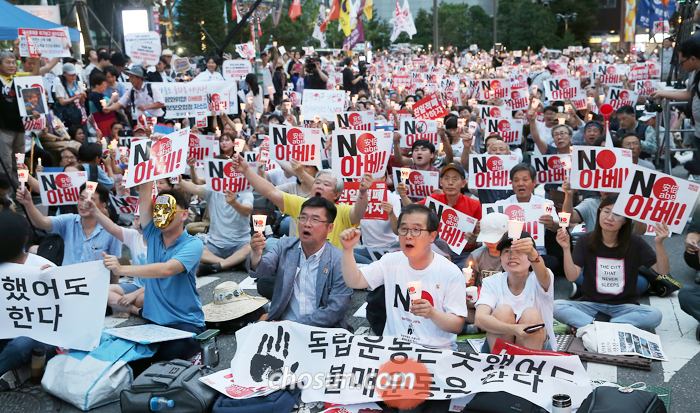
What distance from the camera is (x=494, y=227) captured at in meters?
5.50

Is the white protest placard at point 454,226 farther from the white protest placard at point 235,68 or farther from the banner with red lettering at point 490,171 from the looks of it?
the white protest placard at point 235,68

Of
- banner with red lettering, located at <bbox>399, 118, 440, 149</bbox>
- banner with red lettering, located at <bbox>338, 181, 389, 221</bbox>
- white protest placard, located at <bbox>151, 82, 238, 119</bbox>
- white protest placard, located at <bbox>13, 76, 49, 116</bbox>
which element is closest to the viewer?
banner with red lettering, located at <bbox>338, 181, 389, 221</bbox>

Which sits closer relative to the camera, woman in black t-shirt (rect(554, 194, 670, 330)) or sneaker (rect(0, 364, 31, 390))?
sneaker (rect(0, 364, 31, 390))

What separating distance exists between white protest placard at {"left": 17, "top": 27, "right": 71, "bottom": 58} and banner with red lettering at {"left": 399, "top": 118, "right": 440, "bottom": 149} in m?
6.38

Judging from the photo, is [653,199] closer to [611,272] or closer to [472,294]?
[611,272]

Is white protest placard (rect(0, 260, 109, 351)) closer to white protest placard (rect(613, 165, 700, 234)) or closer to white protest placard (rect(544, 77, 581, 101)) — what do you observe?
white protest placard (rect(613, 165, 700, 234))

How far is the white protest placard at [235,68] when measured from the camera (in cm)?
1658

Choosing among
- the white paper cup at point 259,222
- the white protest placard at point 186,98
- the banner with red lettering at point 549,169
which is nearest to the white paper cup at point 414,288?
the white paper cup at point 259,222

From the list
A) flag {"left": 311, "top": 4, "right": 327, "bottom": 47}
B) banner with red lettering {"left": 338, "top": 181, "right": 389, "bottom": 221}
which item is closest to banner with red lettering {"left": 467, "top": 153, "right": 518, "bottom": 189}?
banner with red lettering {"left": 338, "top": 181, "right": 389, "bottom": 221}

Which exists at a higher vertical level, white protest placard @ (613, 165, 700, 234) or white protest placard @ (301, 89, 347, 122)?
white protest placard @ (301, 89, 347, 122)

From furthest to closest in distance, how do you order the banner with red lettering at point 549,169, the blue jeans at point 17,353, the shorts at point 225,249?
the banner with red lettering at point 549,169 → the shorts at point 225,249 → the blue jeans at point 17,353

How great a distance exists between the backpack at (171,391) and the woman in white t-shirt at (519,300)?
76.4 inches

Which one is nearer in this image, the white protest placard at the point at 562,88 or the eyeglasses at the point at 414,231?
the eyeglasses at the point at 414,231

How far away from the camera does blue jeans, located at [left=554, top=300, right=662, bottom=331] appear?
5.54 meters
